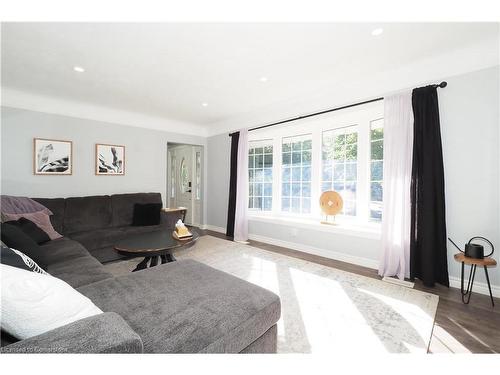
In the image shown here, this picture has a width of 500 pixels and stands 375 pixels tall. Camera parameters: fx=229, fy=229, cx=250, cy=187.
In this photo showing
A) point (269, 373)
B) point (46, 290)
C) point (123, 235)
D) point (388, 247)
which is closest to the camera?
point (269, 373)

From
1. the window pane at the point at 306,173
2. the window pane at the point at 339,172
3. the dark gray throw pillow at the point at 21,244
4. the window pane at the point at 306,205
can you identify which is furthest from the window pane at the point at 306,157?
the dark gray throw pillow at the point at 21,244

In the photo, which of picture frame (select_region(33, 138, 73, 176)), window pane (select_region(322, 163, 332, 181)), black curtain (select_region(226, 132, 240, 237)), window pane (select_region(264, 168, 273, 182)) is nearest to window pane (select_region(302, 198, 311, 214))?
window pane (select_region(322, 163, 332, 181))

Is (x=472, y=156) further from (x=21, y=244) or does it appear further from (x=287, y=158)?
(x=21, y=244)

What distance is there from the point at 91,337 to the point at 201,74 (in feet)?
9.25

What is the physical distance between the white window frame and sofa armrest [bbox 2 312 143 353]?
3120 mm

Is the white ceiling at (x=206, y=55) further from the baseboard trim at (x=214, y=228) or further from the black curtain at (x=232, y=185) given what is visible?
the baseboard trim at (x=214, y=228)

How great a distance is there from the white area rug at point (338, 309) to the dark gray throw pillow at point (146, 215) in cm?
79

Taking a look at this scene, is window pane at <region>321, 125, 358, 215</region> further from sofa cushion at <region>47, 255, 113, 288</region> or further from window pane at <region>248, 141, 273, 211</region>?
sofa cushion at <region>47, 255, 113, 288</region>

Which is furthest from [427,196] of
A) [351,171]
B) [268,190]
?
[268,190]

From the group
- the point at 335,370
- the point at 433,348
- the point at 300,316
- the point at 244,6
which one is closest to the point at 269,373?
the point at 335,370

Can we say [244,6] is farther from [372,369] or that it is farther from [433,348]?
[433,348]

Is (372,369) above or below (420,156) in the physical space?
below

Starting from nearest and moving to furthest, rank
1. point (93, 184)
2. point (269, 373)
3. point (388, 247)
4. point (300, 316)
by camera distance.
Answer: point (269, 373), point (300, 316), point (388, 247), point (93, 184)

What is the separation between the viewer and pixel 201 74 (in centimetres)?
283
